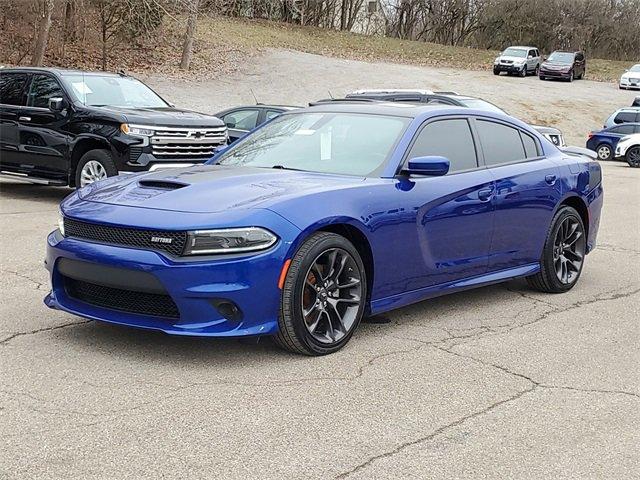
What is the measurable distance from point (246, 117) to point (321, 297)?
13.3 m

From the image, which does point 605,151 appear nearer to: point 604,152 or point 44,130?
point 604,152

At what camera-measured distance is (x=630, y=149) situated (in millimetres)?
26672

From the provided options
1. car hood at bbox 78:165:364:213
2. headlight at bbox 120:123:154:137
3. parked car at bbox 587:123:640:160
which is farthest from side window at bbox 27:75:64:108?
parked car at bbox 587:123:640:160

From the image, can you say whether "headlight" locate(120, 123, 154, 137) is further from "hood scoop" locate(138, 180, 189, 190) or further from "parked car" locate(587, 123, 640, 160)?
"parked car" locate(587, 123, 640, 160)

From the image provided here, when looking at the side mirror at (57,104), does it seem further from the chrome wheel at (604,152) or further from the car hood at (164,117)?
the chrome wheel at (604,152)

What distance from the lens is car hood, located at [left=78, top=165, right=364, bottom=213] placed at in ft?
17.2

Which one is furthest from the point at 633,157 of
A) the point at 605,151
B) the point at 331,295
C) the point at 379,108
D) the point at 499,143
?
the point at 331,295

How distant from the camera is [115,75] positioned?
43.9ft

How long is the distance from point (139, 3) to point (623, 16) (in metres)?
35.3

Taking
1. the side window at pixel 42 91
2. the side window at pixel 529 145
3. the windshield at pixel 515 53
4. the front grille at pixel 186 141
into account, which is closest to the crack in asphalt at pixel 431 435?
the side window at pixel 529 145

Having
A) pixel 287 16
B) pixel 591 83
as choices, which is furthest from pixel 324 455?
pixel 287 16

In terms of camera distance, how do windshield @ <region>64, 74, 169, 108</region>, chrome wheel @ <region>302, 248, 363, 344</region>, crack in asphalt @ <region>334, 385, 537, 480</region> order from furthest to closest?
windshield @ <region>64, 74, 169, 108</region> → chrome wheel @ <region>302, 248, 363, 344</region> → crack in asphalt @ <region>334, 385, 537, 480</region>

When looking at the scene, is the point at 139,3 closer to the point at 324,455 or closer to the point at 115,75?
the point at 115,75

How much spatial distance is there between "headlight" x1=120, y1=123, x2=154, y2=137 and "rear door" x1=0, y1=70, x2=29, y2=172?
2.08 m
